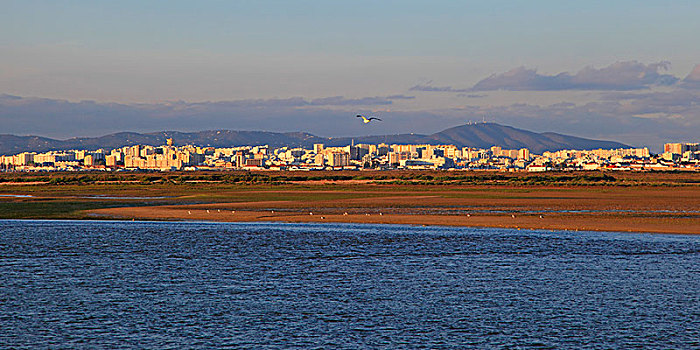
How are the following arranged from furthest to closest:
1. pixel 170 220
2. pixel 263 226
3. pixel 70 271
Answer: pixel 170 220, pixel 263 226, pixel 70 271

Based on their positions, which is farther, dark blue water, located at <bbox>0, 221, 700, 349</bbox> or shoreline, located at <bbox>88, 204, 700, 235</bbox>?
shoreline, located at <bbox>88, 204, 700, 235</bbox>

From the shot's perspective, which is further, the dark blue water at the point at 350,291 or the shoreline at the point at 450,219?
the shoreline at the point at 450,219

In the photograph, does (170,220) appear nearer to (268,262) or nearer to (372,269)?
(268,262)

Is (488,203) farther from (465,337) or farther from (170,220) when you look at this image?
(465,337)

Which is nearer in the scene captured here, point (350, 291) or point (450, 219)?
point (350, 291)

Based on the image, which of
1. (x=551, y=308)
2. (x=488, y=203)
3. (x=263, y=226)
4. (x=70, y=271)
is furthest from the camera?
(x=488, y=203)

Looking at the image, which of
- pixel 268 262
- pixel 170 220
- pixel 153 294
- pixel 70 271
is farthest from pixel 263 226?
pixel 153 294

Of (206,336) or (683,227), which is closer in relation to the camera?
(206,336)
